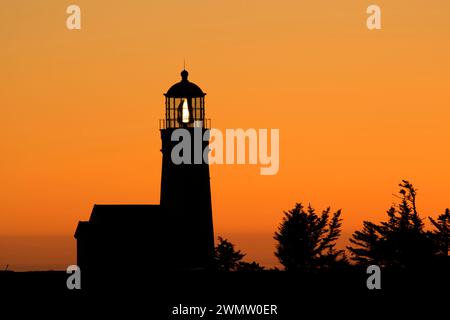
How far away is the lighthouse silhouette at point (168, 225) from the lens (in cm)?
8306

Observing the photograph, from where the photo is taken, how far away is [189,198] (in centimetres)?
8312

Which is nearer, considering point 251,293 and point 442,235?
point 251,293

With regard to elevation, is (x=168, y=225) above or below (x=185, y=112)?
below

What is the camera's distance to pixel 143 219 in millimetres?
83938

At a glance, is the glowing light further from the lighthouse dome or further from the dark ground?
the dark ground

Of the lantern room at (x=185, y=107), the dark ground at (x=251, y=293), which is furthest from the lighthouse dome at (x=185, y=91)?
the dark ground at (x=251, y=293)

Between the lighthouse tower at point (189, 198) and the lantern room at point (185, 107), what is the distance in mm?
251

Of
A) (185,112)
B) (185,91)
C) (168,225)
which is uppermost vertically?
(185,91)

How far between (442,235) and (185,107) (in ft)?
78.7

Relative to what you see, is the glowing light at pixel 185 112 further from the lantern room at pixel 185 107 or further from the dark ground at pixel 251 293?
the dark ground at pixel 251 293

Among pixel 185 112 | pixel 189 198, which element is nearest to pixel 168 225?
pixel 189 198

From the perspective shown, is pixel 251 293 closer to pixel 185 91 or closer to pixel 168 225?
pixel 168 225
